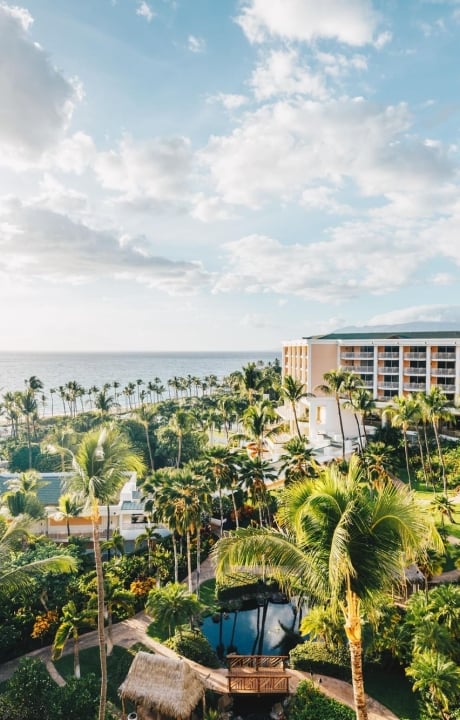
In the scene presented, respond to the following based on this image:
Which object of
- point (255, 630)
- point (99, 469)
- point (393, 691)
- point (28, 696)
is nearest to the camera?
point (99, 469)

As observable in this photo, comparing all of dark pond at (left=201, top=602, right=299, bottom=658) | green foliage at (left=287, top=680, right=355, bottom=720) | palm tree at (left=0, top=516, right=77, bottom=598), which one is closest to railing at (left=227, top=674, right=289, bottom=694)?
green foliage at (left=287, top=680, right=355, bottom=720)

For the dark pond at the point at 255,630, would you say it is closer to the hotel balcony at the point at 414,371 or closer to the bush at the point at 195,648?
the bush at the point at 195,648

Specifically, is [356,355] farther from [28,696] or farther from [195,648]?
[28,696]

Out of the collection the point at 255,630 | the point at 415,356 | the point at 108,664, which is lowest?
the point at 255,630

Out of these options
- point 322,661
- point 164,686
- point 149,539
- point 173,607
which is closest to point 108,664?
point 173,607

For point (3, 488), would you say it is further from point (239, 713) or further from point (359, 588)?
point (359, 588)

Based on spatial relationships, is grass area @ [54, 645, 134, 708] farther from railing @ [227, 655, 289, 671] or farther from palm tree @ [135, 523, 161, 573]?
palm tree @ [135, 523, 161, 573]
